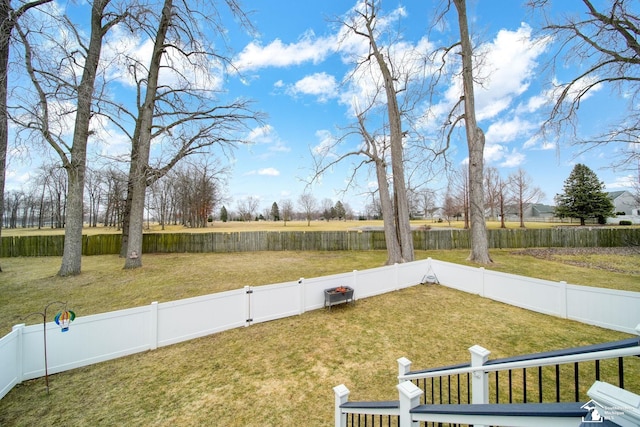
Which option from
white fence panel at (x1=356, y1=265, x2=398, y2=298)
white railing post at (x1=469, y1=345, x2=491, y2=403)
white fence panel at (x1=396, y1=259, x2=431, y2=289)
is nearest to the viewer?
white railing post at (x1=469, y1=345, x2=491, y2=403)

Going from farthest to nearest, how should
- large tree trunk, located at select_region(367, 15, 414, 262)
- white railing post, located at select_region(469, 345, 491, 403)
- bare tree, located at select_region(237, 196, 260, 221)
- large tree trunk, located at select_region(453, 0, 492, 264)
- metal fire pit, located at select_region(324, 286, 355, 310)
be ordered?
bare tree, located at select_region(237, 196, 260, 221) → large tree trunk, located at select_region(453, 0, 492, 264) → large tree trunk, located at select_region(367, 15, 414, 262) → metal fire pit, located at select_region(324, 286, 355, 310) → white railing post, located at select_region(469, 345, 491, 403)

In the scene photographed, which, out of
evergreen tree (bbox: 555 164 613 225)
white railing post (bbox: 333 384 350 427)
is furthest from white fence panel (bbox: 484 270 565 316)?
evergreen tree (bbox: 555 164 613 225)

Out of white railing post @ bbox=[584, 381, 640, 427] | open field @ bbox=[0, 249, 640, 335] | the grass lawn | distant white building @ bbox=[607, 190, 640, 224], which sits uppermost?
distant white building @ bbox=[607, 190, 640, 224]

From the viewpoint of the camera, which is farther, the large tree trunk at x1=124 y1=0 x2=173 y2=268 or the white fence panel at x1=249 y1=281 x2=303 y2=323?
the large tree trunk at x1=124 y1=0 x2=173 y2=268

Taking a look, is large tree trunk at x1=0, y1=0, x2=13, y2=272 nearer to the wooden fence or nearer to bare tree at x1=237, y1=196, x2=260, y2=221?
the wooden fence

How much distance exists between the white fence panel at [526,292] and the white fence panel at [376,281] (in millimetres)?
2722

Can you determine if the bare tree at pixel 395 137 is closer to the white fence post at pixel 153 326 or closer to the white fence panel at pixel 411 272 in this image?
the white fence panel at pixel 411 272

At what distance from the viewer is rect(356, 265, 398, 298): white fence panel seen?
7.68 m

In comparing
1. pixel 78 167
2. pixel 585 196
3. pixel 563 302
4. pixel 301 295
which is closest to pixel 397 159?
pixel 563 302

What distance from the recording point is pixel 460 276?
27.7 ft

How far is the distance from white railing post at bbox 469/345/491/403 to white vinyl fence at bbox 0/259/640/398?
466 cm

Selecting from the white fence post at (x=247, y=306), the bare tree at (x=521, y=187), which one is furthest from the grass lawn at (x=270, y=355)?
the bare tree at (x=521, y=187)

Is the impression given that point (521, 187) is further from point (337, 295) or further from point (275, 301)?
point (275, 301)

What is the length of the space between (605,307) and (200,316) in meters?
8.73
